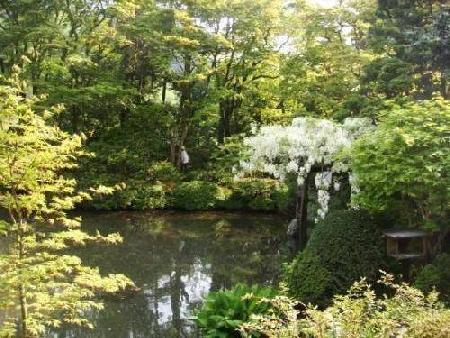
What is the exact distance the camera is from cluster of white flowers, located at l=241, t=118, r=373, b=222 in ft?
33.5

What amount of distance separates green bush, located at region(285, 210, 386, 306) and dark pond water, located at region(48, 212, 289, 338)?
205 cm

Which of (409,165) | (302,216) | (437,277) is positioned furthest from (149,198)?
(437,277)

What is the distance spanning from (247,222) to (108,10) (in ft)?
28.9

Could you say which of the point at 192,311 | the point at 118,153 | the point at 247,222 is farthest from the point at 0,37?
the point at 192,311

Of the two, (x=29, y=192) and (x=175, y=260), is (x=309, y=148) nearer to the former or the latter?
(x=175, y=260)

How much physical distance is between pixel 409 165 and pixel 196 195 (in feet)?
37.4

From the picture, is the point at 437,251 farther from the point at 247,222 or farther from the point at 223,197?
the point at 223,197

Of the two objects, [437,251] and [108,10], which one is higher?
[108,10]

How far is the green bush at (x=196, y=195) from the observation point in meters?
17.8

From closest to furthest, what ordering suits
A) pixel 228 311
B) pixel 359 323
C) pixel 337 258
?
1. pixel 359 323
2. pixel 228 311
3. pixel 337 258

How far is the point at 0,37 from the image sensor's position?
18.2m

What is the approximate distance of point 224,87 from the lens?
20125 millimetres

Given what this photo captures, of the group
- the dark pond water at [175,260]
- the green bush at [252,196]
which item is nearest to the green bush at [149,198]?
the dark pond water at [175,260]

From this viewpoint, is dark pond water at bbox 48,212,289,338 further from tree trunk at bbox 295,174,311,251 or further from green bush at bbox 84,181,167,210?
tree trunk at bbox 295,174,311,251
